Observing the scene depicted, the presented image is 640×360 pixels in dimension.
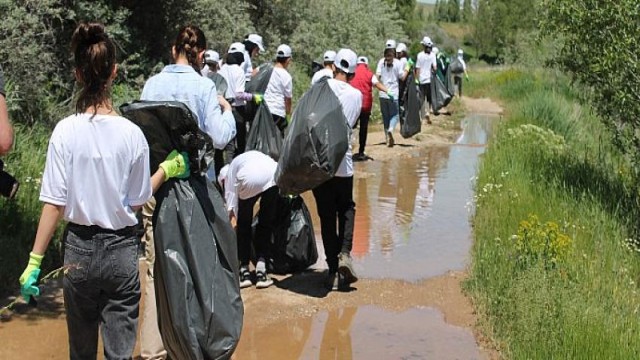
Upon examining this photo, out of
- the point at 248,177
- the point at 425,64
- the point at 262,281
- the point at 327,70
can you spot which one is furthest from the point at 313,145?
the point at 425,64

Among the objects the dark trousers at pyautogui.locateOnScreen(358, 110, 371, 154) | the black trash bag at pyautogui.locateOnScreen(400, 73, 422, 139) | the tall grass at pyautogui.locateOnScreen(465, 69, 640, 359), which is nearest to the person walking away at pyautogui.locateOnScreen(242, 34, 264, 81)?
the dark trousers at pyautogui.locateOnScreen(358, 110, 371, 154)

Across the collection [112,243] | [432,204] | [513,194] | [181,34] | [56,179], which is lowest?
[432,204]

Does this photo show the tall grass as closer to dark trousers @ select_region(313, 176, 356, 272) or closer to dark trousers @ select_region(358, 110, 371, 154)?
dark trousers @ select_region(313, 176, 356, 272)

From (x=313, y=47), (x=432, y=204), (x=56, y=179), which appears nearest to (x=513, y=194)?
(x=432, y=204)

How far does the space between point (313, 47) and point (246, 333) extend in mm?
13329

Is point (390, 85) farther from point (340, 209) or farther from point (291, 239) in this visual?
point (340, 209)

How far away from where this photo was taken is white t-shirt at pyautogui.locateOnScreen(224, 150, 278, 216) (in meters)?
5.34

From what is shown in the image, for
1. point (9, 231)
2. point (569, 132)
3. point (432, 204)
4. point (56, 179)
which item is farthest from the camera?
point (569, 132)

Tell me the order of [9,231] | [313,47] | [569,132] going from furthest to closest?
[313,47], [569,132], [9,231]

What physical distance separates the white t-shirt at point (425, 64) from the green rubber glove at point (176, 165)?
12746 mm

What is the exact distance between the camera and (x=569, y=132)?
1183 centimetres

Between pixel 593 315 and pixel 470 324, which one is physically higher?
pixel 593 315

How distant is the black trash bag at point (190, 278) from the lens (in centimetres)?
363

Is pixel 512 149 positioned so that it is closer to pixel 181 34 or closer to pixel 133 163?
pixel 181 34
